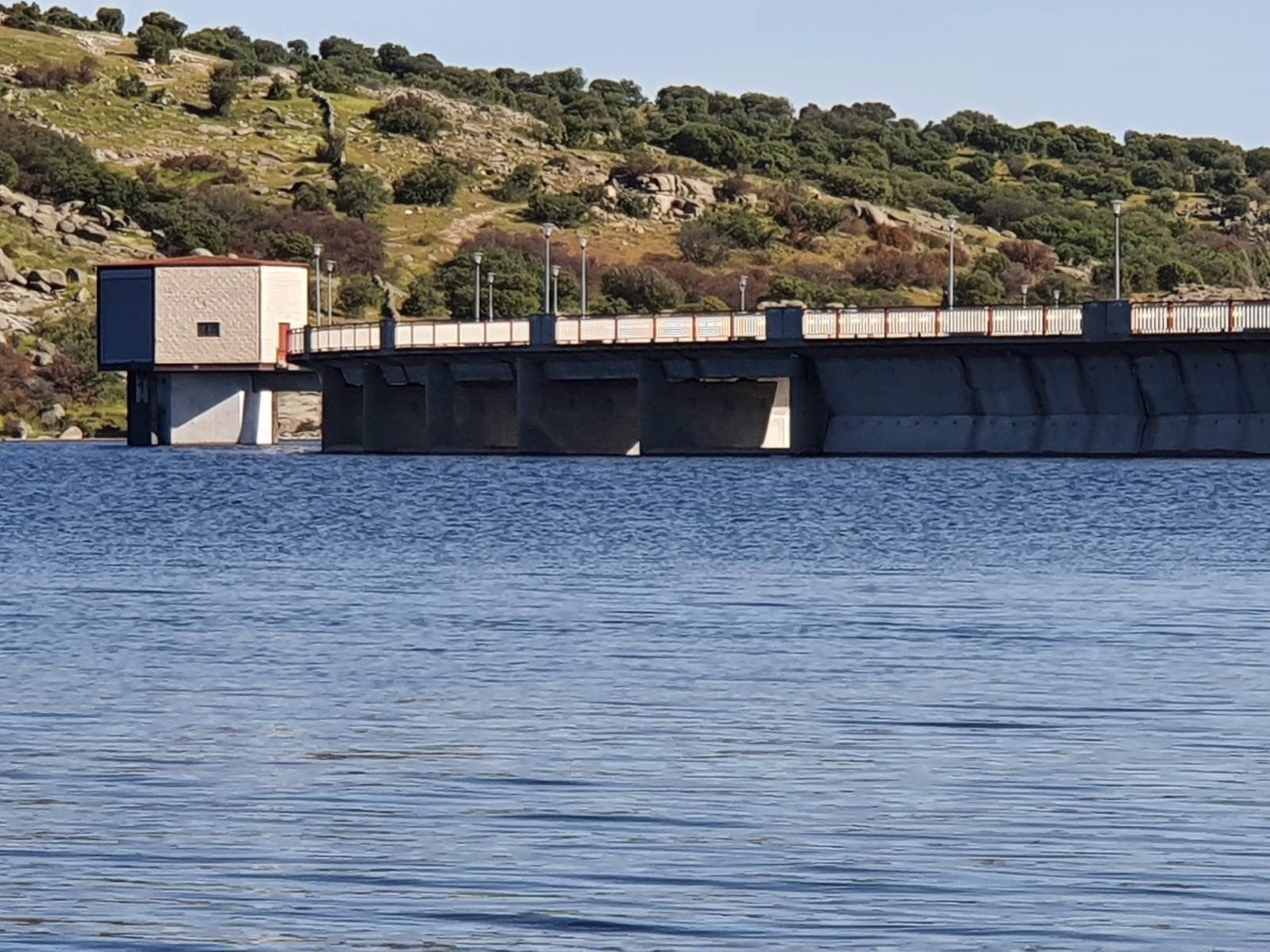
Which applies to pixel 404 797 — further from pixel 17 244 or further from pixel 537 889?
pixel 17 244

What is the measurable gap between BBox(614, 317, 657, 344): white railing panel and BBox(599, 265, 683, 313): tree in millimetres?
77780

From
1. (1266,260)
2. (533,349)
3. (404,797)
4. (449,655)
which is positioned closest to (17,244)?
(533,349)

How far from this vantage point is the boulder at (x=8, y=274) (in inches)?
6009

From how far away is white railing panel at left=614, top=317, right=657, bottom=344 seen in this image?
91375mm

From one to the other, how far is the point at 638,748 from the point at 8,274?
137 metres

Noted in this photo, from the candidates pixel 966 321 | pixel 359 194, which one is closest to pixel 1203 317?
pixel 966 321

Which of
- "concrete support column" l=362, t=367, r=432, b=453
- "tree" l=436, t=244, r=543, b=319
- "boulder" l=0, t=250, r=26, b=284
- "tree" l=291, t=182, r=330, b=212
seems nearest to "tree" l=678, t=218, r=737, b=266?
"tree" l=436, t=244, r=543, b=319

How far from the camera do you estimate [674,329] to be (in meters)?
90.9

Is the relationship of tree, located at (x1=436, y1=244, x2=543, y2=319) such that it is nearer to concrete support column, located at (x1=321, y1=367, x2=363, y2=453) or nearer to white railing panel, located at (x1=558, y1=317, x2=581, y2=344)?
concrete support column, located at (x1=321, y1=367, x2=363, y2=453)

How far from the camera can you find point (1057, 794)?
1959 centimetres

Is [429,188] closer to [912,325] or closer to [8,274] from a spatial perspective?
[8,274]

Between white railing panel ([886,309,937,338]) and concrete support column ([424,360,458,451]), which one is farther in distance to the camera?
concrete support column ([424,360,458,451])

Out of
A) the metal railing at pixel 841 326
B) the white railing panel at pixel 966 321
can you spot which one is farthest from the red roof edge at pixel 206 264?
the white railing panel at pixel 966 321

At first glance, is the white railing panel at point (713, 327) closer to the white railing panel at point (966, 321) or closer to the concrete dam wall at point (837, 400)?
the concrete dam wall at point (837, 400)
